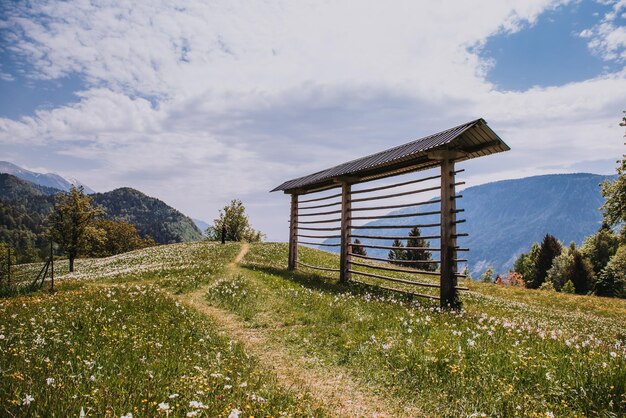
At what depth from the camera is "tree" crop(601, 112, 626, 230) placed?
2356 centimetres

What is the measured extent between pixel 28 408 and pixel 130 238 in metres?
113

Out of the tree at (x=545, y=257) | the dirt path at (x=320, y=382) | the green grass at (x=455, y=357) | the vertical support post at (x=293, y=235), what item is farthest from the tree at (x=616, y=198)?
the tree at (x=545, y=257)

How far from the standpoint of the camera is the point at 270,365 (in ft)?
21.7

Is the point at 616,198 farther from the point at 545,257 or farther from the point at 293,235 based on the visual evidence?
the point at 545,257

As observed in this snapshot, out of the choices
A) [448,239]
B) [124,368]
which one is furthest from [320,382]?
[448,239]

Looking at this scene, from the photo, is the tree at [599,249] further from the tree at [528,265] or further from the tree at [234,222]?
the tree at [234,222]

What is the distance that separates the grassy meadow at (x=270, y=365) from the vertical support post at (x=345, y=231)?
6.71 m

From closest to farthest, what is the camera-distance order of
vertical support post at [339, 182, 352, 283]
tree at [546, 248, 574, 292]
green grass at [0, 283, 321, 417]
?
green grass at [0, 283, 321, 417], vertical support post at [339, 182, 352, 283], tree at [546, 248, 574, 292]

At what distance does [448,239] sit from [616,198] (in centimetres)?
2097

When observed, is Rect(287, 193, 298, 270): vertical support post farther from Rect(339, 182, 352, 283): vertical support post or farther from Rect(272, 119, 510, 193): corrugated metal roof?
Rect(272, 119, 510, 193): corrugated metal roof

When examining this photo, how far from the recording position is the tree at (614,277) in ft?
162

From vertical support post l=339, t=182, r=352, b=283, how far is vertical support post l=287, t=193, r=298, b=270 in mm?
5955

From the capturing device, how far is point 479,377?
5477 mm

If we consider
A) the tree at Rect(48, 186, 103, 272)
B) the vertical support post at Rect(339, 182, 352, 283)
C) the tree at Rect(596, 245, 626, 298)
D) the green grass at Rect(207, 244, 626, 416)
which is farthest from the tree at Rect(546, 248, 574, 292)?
the tree at Rect(48, 186, 103, 272)
